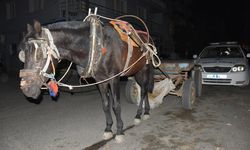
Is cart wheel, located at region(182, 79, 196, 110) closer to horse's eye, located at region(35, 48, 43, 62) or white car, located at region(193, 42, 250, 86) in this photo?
white car, located at region(193, 42, 250, 86)

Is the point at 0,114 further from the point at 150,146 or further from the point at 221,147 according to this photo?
the point at 221,147

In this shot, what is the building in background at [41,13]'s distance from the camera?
15.2 m

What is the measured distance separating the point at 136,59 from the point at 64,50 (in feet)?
5.99

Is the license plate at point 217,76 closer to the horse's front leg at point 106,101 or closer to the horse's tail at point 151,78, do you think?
the horse's tail at point 151,78

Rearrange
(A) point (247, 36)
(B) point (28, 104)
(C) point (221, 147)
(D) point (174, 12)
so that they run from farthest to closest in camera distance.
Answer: (A) point (247, 36)
(D) point (174, 12)
(B) point (28, 104)
(C) point (221, 147)

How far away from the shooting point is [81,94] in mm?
9219

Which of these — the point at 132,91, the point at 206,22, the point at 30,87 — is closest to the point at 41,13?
the point at 132,91

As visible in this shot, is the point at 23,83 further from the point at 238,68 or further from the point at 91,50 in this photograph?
the point at 238,68

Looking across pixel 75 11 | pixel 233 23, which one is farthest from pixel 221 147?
pixel 233 23

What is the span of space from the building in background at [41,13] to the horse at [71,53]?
10.8 metres

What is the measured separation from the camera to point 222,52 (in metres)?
10.1

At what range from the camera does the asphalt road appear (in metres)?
4.09

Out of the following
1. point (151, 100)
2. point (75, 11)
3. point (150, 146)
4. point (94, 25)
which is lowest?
point (150, 146)

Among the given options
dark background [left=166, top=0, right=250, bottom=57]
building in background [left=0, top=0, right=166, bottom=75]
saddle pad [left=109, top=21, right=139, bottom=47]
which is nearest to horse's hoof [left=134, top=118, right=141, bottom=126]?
saddle pad [left=109, top=21, right=139, bottom=47]
